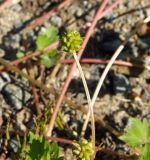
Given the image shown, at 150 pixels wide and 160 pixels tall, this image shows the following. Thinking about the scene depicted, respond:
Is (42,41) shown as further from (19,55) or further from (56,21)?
(56,21)

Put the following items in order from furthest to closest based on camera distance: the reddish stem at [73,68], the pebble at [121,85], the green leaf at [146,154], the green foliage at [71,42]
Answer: the pebble at [121,85] → the reddish stem at [73,68] → the green leaf at [146,154] → the green foliage at [71,42]

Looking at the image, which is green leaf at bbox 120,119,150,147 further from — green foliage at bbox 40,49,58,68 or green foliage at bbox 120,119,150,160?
green foliage at bbox 40,49,58,68

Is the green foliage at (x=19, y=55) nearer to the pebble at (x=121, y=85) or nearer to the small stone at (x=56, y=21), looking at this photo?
the small stone at (x=56, y=21)

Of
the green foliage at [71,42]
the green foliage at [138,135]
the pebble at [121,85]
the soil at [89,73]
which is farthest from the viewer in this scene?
the pebble at [121,85]

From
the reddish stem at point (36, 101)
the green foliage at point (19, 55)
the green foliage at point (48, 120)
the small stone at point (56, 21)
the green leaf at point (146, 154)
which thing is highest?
the small stone at point (56, 21)

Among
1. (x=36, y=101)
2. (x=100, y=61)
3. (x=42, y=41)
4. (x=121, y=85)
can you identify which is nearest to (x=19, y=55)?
(x=42, y=41)

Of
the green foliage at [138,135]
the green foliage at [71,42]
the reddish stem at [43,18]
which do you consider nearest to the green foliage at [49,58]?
the reddish stem at [43,18]

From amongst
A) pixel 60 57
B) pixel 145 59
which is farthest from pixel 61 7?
pixel 145 59

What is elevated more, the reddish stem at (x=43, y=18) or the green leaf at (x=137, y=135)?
the reddish stem at (x=43, y=18)
